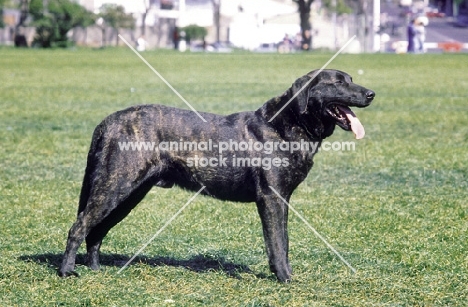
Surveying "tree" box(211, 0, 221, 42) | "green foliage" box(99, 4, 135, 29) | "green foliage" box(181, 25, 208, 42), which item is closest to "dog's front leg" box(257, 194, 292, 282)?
"green foliage" box(99, 4, 135, 29)

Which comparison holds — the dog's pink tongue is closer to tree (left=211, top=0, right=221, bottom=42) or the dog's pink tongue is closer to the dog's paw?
the dog's paw

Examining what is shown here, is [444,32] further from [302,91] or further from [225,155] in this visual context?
[225,155]

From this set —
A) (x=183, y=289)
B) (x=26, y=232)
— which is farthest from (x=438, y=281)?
(x=26, y=232)

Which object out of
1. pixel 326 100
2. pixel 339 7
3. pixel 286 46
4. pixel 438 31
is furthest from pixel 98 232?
pixel 339 7

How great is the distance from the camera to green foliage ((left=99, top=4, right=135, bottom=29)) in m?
75.0

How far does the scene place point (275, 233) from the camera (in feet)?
22.1

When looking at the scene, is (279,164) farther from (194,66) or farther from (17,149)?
(194,66)

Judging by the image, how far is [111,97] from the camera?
2319cm

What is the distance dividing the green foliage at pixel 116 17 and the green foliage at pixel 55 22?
10.1m

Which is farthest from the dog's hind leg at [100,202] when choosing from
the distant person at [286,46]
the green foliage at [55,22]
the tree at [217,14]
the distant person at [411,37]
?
the tree at [217,14]

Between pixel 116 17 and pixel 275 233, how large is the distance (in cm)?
7034

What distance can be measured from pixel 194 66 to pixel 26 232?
3189 centimetres

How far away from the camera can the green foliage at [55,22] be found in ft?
201

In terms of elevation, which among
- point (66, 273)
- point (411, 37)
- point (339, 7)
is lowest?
point (411, 37)
